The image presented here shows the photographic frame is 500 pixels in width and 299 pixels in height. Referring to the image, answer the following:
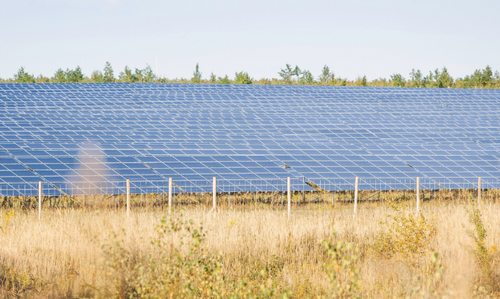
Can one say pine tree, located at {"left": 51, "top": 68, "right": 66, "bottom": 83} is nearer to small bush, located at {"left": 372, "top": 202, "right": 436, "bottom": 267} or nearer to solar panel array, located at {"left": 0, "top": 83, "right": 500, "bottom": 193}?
solar panel array, located at {"left": 0, "top": 83, "right": 500, "bottom": 193}

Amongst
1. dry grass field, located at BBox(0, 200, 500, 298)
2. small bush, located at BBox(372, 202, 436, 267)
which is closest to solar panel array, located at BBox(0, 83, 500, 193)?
dry grass field, located at BBox(0, 200, 500, 298)

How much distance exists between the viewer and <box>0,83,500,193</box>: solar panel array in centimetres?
1962

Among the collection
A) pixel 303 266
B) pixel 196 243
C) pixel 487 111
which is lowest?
pixel 303 266

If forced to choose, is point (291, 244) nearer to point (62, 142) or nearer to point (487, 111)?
point (62, 142)

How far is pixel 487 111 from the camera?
94.7ft

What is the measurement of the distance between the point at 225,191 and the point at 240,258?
24.6ft

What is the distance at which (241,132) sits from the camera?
24.0m

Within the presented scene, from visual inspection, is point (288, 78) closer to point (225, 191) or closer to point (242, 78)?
point (242, 78)

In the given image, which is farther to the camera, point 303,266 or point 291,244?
point 291,244

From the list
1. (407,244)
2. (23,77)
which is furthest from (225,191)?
(23,77)

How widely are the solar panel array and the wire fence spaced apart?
0.44 m

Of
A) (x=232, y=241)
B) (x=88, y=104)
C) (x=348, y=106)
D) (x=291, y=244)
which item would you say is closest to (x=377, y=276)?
(x=291, y=244)

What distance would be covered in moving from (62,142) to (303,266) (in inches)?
640

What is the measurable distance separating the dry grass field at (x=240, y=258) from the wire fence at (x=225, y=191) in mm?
4086
